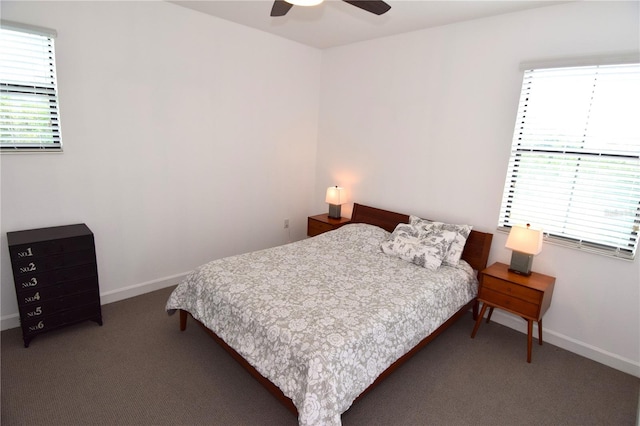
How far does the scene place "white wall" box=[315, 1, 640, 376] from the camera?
2613mm

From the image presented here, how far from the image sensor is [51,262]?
8.36 ft

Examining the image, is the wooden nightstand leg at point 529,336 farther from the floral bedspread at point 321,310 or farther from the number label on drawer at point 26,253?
the number label on drawer at point 26,253

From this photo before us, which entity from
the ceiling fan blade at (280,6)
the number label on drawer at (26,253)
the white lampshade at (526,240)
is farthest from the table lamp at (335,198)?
the number label on drawer at (26,253)

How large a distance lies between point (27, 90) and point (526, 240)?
401cm

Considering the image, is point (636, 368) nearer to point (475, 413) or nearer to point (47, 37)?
point (475, 413)

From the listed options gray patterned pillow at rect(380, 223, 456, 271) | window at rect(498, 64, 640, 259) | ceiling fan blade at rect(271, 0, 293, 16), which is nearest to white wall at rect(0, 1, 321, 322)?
ceiling fan blade at rect(271, 0, 293, 16)

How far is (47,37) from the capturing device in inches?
102

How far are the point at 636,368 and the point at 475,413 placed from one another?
1.48 meters

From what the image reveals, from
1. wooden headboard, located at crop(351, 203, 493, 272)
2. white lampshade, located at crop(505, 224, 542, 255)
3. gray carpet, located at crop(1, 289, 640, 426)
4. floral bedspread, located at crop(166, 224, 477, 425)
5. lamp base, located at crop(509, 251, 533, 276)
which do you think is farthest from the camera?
wooden headboard, located at crop(351, 203, 493, 272)

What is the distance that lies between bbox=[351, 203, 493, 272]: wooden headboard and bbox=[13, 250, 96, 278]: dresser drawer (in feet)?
8.89

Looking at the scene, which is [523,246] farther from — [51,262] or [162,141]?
[51,262]

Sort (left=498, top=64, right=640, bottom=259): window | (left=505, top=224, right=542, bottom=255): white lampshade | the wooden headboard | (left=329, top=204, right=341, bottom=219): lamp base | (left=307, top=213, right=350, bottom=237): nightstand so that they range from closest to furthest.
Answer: (left=498, top=64, right=640, bottom=259): window → (left=505, top=224, right=542, bottom=255): white lampshade → the wooden headboard → (left=307, top=213, right=350, bottom=237): nightstand → (left=329, top=204, right=341, bottom=219): lamp base

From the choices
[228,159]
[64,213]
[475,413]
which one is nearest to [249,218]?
[228,159]

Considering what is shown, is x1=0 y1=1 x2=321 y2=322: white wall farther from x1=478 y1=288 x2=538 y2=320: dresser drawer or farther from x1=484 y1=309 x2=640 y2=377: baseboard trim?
x1=484 y1=309 x2=640 y2=377: baseboard trim
